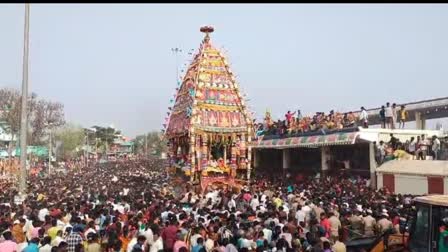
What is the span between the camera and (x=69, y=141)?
74.1 m

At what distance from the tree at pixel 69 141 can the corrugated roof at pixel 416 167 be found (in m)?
57.4

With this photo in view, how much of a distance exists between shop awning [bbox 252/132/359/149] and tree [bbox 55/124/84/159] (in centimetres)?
4853

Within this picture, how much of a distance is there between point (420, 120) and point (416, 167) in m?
9.38

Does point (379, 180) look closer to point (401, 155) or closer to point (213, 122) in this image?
point (401, 155)

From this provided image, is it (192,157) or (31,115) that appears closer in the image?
(192,157)

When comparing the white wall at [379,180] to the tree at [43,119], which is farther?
the tree at [43,119]

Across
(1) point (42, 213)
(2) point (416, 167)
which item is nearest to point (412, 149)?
(2) point (416, 167)

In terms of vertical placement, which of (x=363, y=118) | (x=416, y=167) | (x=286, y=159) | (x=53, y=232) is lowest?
(x=53, y=232)

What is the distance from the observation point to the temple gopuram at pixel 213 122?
20.4 m

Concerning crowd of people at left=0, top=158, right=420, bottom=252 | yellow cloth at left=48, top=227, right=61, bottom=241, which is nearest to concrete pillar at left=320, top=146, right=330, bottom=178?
crowd of people at left=0, top=158, right=420, bottom=252

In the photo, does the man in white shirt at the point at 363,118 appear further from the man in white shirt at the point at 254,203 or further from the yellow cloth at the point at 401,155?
the man in white shirt at the point at 254,203

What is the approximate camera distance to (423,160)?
18.5 meters

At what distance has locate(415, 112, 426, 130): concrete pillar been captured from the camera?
2640 cm

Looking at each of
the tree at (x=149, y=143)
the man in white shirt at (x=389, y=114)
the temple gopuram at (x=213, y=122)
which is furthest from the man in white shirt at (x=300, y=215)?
the tree at (x=149, y=143)
